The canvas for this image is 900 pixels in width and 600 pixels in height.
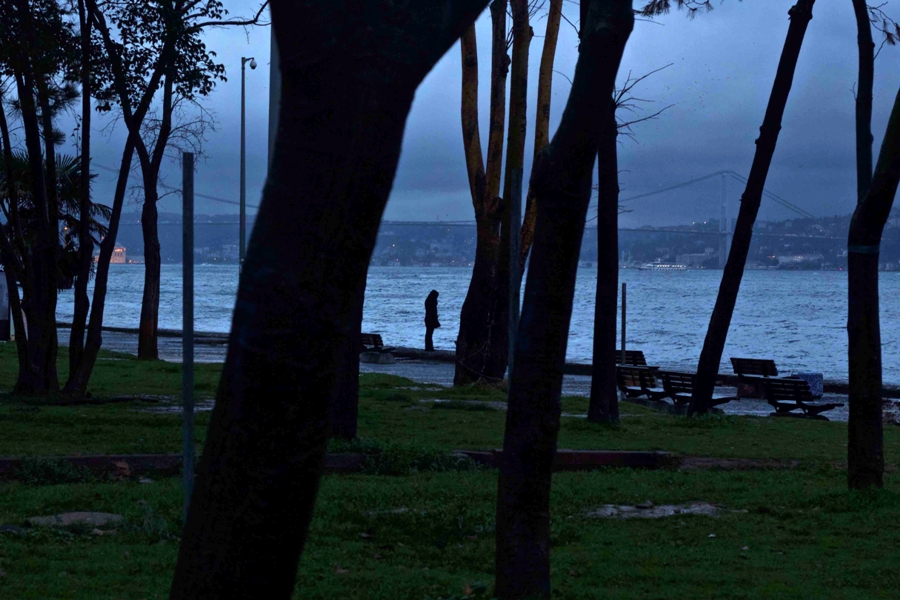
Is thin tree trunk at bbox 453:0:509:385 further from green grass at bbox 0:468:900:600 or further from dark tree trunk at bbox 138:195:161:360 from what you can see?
green grass at bbox 0:468:900:600

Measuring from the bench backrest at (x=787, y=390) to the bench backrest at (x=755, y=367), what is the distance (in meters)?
3.88

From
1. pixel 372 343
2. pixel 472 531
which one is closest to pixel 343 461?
pixel 472 531

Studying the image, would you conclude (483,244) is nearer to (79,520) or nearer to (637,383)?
(637,383)

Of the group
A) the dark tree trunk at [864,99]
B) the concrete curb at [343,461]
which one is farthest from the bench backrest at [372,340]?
the dark tree trunk at [864,99]

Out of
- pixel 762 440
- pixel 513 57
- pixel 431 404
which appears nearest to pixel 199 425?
pixel 431 404

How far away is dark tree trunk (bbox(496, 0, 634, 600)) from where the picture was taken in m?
4.66

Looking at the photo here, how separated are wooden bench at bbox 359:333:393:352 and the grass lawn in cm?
1651

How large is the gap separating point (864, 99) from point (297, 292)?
23.7 feet

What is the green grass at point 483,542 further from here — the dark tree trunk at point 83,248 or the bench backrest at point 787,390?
the bench backrest at point 787,390

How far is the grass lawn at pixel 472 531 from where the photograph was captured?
516 centimetres

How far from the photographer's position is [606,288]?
12859 millimetres

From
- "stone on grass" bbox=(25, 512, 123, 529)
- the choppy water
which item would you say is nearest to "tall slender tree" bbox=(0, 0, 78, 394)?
"stone on grass" bbox=(25, 512, 123, 529)

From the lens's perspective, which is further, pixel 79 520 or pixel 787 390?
pixel 787 390

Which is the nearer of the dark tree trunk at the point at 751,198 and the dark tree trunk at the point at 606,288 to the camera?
the dark tree trunk at the point at 606,288
